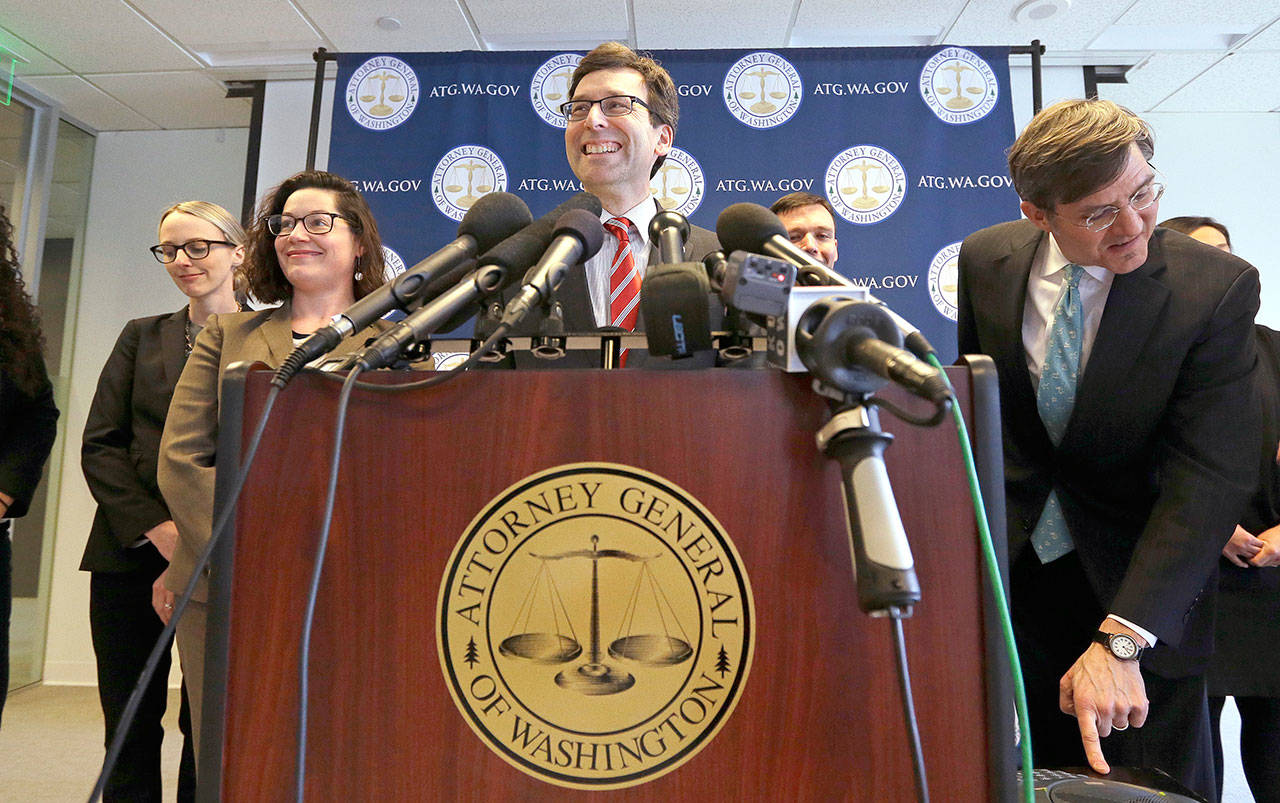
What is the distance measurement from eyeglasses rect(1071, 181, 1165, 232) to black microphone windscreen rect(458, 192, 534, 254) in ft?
2.88

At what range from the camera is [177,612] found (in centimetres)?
59

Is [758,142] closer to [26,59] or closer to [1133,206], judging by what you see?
[1133,206]

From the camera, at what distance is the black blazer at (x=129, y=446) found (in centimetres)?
201

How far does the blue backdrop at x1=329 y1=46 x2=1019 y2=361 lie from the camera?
3.23 metres

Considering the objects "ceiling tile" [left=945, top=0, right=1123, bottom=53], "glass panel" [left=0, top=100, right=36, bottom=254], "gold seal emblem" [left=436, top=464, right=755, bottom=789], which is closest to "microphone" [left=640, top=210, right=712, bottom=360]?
"gold seal emblem" [left=436, top=464, right=755, bottom=789]

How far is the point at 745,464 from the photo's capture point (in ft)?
2.24

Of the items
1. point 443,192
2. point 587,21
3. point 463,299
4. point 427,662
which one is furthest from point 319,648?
point 587,21

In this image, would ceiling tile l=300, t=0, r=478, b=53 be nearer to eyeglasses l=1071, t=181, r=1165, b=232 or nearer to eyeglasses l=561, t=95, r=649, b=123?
eyeglasses l=561, t=95, r=649, b=123

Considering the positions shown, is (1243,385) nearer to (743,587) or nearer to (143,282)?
(743,587)

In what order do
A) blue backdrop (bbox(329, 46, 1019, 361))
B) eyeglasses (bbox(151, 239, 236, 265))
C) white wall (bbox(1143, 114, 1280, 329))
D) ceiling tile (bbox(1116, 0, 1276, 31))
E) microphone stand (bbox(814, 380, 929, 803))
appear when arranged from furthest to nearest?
1. white wall (bbox(1143, 114, 1280, 329))
2. ceiling tile (bbox(1116, 0, 1276, 31))
3. blue backdrop (bbox(329, 46, 1019, 361))
4. eyeglasses (bbox(151, 239, 236, 265))
5. microphone stand (bbox(814, 380, 929, 803))

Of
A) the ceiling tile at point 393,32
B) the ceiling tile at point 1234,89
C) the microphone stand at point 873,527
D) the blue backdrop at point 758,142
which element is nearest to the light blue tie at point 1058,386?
the microphone stand at point 873,527

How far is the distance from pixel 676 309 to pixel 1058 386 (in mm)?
889

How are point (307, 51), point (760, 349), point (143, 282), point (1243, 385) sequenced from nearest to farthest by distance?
point (760, 349)
point (1243, 385)
point (307, 51)
point (143, 282)

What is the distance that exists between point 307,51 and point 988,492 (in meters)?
3.91
